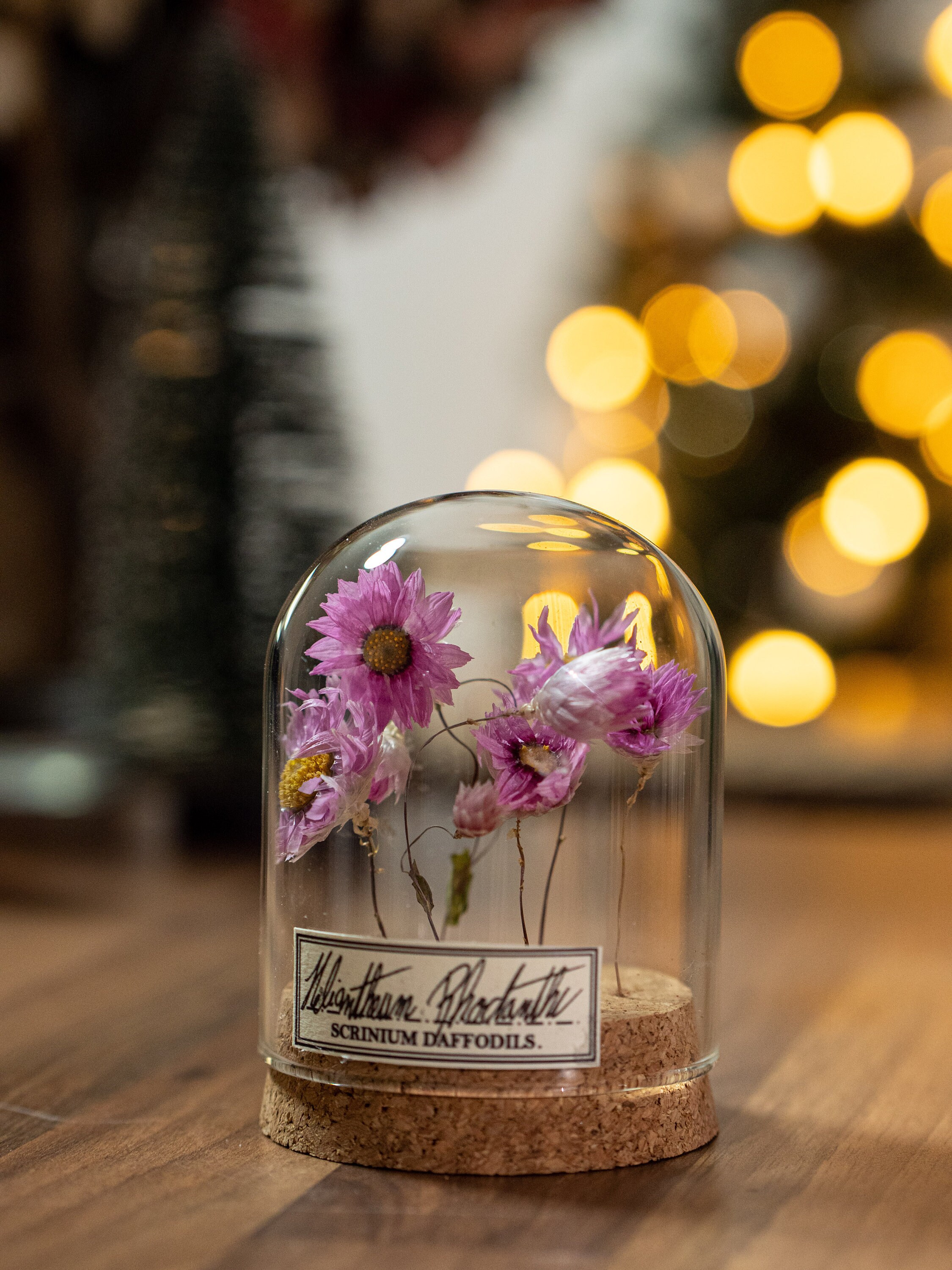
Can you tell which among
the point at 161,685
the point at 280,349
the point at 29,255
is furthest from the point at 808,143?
the point at 161,685

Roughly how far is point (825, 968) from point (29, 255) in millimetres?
1176

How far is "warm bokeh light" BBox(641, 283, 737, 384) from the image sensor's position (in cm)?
183

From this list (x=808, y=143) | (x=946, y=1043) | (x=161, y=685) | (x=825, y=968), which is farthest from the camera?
(x=808, y=143)

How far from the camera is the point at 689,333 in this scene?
1854 millimetres

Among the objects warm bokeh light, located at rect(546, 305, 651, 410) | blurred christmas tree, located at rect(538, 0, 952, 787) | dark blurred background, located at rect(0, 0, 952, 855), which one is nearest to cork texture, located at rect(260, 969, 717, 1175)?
dark blurred background, located at rect(0, 0, 952, 855)

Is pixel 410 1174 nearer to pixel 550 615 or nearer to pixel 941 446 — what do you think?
pixel 550 615

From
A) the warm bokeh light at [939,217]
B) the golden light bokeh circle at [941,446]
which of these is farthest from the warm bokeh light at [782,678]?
the warm bokeh light at [939,217]

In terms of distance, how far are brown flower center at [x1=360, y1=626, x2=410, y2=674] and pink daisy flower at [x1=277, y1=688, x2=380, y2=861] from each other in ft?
0.06

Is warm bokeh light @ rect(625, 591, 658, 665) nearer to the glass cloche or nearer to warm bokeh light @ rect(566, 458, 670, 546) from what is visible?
the glass cloche

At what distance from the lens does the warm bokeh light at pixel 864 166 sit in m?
1.74

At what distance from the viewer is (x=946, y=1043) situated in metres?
0.65

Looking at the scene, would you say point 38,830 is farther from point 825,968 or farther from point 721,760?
point 721,760

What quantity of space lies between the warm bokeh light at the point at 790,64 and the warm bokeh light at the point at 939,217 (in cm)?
18

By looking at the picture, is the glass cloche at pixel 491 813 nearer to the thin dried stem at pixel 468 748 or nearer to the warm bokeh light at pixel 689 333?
the thin dried stem at pixel 468 748
